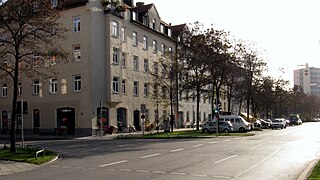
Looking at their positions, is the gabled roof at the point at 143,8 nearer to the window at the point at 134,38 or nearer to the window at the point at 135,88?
the window at the point at 134,38

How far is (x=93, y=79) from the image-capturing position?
42.1m

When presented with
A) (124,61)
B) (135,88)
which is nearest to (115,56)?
(124,61)

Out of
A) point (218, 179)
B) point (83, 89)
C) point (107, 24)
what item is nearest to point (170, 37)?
point (107, 24)

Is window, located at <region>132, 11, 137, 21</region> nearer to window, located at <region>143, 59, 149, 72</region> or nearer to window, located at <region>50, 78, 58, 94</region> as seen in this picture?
window, located at <region>143, 59, 149, 72</region>

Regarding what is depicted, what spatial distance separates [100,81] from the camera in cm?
4328

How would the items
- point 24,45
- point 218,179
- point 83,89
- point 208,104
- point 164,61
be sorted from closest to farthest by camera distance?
point 218,179 → point 24,45 → point 83,89 → point 164,61 → point 208,104

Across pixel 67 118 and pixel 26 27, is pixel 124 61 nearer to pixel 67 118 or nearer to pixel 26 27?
pixel 67 118

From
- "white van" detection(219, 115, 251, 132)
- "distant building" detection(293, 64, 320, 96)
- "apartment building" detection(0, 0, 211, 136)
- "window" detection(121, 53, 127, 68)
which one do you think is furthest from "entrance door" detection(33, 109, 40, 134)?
"distant building" detection(293, 64, 320, 96)

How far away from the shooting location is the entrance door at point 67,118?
43500mm

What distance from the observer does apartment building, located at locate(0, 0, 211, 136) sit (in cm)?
4219

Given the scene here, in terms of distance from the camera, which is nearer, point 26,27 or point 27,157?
point 27,157

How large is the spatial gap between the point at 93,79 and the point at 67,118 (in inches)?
214

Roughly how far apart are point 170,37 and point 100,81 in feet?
62.7

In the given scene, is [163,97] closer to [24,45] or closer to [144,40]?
[144,40]
